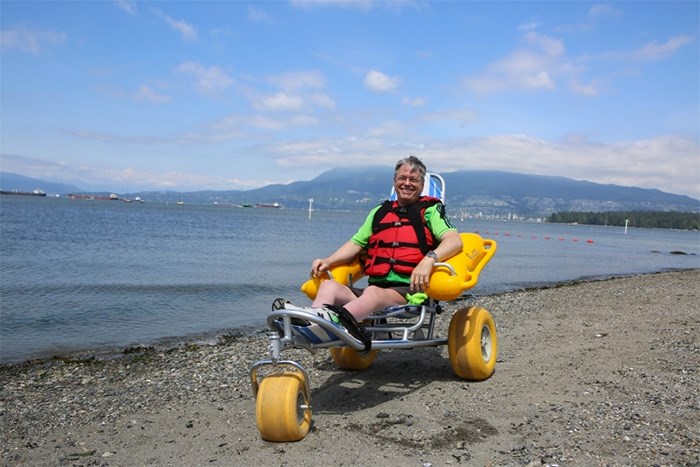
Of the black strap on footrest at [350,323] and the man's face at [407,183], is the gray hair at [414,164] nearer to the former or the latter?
the man's face at [407,183]

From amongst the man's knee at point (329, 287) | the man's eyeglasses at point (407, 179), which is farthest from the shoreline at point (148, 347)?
the man's eyeglasses at point (407, 179)

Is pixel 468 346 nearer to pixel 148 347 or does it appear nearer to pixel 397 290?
pixel 397 290

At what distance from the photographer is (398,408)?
5422mm

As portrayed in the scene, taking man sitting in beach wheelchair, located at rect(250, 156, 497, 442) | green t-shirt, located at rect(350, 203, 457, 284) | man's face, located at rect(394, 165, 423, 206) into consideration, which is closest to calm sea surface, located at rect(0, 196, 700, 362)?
man sitting in beach wheelchair, located at rect(250, 156, 497, 442)

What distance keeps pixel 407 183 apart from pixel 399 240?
63cm

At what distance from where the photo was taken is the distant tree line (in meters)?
160

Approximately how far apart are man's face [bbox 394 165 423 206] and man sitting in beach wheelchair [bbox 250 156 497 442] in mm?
11

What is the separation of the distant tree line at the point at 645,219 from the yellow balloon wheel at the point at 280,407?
524 feet

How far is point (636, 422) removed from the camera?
15.2 ft

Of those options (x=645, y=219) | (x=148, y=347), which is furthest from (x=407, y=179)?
(x=645, y=219)

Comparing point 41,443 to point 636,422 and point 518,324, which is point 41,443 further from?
point 518,324

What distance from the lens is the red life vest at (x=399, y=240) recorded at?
600 cm

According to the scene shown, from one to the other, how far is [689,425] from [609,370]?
5.94ft

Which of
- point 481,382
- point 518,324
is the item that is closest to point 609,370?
point 481,382
